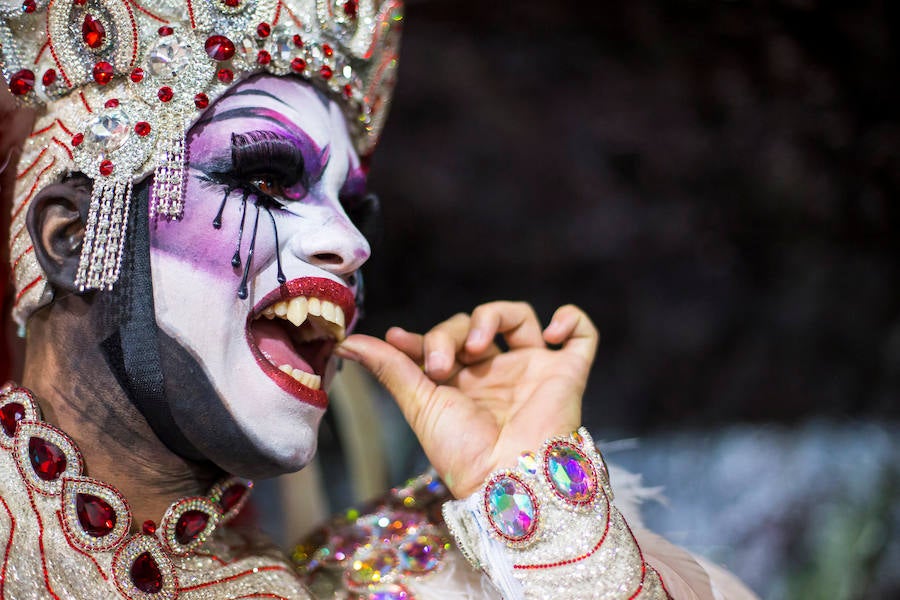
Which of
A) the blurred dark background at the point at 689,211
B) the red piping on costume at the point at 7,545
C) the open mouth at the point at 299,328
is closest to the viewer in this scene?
the red piping on costume at the point at 7,545

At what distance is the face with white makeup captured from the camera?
1.12 metres

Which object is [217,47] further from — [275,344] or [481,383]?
[481,383]

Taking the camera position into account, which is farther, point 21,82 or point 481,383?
point 481,383

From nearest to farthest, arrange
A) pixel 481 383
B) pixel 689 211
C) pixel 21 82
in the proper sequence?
pixel 21 82 → pixel 481 383 → pixel 689 211

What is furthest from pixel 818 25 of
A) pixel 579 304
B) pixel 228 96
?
pixel 228 96

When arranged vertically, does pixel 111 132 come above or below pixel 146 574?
above

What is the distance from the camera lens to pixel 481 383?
1.42 meters

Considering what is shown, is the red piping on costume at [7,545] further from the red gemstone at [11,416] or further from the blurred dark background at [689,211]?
the blurred dark background at [689,211]

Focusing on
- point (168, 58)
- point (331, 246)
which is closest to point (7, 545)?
point (331, 246)

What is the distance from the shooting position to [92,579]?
1103 millimetres

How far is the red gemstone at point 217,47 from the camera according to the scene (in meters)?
1.15

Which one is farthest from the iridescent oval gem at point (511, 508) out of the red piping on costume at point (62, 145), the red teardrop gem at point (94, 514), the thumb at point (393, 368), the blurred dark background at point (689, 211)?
the blurred dark background at point (689, 211)

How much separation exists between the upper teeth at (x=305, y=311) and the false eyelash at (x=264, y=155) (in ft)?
0.59

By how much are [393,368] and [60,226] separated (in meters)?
0.52
